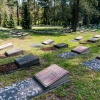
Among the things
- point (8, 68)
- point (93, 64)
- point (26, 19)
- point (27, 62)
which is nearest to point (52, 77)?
point (27, 62)

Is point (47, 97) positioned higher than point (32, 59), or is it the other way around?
point (32, 59)

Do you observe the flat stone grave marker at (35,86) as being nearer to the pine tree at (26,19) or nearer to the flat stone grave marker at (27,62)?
the flat stone grave marker at (27,62)

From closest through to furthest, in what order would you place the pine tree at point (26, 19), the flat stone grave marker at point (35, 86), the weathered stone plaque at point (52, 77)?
the flat stone grave marker at point (35, 86)
the weathered stone plaque at point (52, 77)
the pine tree at point (26, 19)

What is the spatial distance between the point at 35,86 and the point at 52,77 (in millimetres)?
596

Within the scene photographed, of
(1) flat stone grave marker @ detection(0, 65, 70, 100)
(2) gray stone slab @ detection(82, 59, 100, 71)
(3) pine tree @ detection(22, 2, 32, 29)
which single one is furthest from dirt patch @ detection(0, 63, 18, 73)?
(3) pine tree @ detection(22, 2, 32, 29)

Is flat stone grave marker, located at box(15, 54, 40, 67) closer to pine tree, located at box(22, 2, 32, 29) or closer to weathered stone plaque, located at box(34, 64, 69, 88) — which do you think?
weathered stone plaque, located at box(34, 64, 69, 88)

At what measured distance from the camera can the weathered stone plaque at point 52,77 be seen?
4.74m

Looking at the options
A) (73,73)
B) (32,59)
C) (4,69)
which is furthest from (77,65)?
(4,69)

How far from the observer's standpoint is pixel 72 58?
7.76m

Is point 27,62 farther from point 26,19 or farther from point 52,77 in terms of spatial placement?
point 26,19

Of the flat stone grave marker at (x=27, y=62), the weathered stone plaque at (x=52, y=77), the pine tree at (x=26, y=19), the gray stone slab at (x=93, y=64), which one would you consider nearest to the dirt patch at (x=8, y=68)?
the flat stone grave marker at (x=27, y=62)

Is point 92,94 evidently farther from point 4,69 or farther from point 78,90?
point 4,69

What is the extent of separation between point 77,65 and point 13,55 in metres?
3.65

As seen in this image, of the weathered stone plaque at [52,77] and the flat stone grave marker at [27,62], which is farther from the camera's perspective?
the flat stone grave marker at [27,62]
